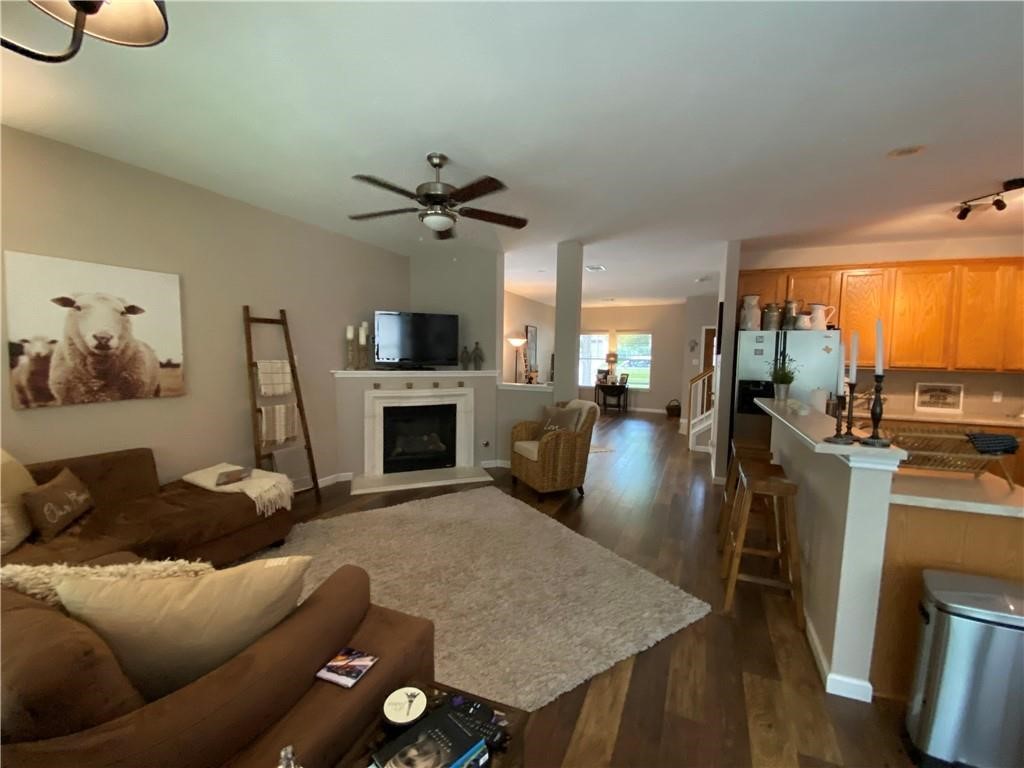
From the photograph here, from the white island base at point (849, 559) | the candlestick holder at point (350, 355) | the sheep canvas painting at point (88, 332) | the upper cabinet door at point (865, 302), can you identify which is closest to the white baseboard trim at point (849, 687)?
the white island base at point (849, 559)

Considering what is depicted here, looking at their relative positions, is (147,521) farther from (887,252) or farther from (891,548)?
(887,252)

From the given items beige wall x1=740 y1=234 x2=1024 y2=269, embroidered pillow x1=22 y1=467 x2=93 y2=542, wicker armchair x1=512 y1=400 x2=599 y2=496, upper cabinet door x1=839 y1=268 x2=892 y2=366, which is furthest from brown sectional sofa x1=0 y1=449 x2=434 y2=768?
beige wall x1=740 y1=234 x2=1024 y2=269

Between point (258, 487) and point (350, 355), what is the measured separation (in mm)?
2050

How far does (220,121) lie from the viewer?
2.26m

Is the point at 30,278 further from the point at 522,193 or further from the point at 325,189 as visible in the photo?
the point at 522,193

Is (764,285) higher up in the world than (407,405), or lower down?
higher up

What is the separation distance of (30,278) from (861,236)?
6371 mm

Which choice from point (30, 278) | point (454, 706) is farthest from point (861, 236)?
point (30, 278)

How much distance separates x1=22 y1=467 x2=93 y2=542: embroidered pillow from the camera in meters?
2.11

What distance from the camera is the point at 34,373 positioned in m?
2.48

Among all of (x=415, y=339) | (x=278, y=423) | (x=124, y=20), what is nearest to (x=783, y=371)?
(x=415, y=339)

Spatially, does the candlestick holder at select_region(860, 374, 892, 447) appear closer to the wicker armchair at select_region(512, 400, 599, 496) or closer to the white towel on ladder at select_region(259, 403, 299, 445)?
the wicker armchair at select_region(512, 400, 599, 496)

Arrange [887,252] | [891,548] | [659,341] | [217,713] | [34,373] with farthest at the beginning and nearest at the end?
[659,341], [887,252], [34,373], [891,548], [217,713]

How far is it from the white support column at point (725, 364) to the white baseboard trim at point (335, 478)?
3999 millimetres
